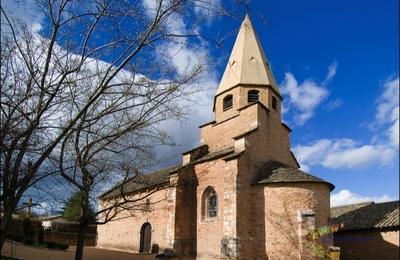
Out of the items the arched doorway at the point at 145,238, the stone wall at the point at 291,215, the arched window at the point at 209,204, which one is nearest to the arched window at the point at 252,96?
the arched window at the point at 209,204

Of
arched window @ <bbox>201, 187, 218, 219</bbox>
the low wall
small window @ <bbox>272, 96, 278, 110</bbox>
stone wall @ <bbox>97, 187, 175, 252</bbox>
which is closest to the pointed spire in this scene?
small window @ <bbox>272, 96, 278, 110</bbox>

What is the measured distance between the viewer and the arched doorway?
26281 mm

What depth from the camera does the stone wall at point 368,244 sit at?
22.0 m

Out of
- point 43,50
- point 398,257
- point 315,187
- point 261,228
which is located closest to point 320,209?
point 315,187

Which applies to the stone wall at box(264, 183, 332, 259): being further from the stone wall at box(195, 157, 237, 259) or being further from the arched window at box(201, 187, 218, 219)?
the arched window at box(201, 187, 218, 219)

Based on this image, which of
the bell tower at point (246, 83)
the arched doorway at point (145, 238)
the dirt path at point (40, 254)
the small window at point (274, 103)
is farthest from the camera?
the arched doorway at point (145, 238)

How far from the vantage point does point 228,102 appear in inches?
1038

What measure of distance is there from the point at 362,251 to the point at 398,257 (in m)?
2.32

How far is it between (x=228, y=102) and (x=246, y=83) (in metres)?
1.91

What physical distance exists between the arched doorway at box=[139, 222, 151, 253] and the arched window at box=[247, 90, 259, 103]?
→ 11.3 m

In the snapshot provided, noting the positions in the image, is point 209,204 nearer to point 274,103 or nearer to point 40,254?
point 274,103

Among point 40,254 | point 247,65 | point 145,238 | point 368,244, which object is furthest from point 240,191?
point 40,254

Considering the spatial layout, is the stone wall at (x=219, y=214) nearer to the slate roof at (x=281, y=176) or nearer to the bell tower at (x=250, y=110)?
the slate roof at (x=281, y=176)

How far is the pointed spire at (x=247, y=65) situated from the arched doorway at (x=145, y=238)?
1091 cm
